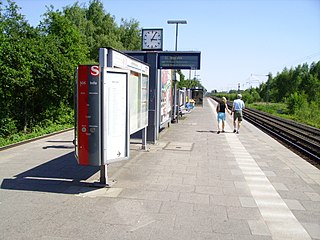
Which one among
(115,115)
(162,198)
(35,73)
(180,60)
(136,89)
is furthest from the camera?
(35,73)

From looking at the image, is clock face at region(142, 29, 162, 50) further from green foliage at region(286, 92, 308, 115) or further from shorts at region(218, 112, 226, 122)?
green foliage at region(286, 92, 308, 115)

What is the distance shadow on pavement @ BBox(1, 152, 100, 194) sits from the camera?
5359mm

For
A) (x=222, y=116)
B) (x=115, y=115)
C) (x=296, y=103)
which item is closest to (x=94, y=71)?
(x=115, y=115)

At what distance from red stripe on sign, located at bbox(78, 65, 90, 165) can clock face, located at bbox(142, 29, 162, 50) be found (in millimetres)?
5076

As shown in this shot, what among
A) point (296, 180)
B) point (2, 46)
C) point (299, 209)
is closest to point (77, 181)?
point (299, 209)

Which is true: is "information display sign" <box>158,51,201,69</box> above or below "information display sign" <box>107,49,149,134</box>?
above

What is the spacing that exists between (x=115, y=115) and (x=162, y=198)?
5.61ft

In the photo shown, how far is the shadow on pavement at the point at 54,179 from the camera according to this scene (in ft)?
17.6

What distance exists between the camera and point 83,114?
514 cm

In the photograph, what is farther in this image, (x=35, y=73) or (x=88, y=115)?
(x=35, y=73)

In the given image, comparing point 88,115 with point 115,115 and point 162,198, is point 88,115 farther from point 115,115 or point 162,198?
point 162,198

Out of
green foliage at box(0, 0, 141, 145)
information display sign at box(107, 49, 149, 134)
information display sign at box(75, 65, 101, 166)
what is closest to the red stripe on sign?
information display sign at box(75, 65, 101, 166)

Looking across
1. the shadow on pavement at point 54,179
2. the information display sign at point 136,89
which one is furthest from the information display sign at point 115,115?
the shadow on pavement at point 54,179

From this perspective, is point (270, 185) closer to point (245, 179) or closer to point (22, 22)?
point (245, 179)
